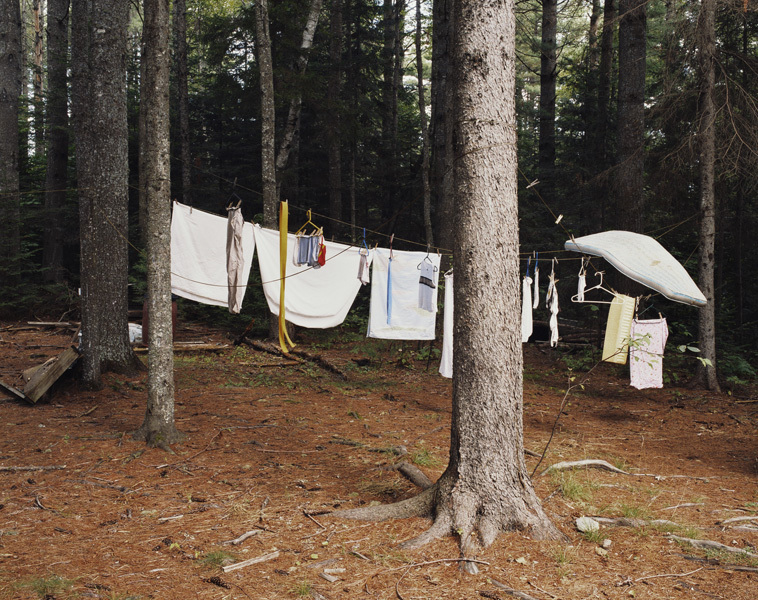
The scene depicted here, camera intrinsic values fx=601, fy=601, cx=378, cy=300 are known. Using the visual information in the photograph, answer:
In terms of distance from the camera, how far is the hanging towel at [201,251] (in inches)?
299

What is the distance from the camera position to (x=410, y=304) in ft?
27.2

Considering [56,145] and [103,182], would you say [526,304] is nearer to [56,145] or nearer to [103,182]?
[103,182]

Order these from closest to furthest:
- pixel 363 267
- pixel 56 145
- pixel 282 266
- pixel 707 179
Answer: pixel 282 266, pixel 363 267, pixel 707 179, pixel 56 145

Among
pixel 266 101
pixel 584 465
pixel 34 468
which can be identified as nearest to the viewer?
pixel 34 468

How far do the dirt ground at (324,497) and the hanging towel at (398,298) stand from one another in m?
0.95

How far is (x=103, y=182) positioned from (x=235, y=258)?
6.45 feet

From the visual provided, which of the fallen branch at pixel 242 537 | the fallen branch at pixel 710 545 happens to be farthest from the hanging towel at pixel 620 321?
the fallen branch at pixel 242 537

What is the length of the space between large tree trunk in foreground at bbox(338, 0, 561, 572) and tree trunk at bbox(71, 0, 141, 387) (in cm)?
533

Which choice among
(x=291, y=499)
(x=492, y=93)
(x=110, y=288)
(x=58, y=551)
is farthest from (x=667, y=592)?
(x=110, y=288)

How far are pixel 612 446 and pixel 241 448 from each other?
12.3ft

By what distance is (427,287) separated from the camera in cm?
823

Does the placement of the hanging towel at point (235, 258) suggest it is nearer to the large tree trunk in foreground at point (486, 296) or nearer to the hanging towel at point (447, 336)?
the hanging towel at point (447, 336)

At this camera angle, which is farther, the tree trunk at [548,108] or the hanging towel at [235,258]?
the tree trunk at [548,108]

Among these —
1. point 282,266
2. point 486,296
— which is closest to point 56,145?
point 282,266
